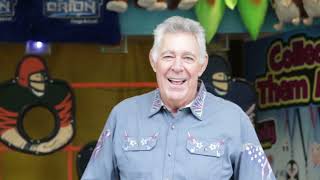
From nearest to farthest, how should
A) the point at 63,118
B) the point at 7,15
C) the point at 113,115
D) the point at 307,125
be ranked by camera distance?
1. the point at 113,115
2. the point at 7,15
3. the point at 63,118
4. the point at 307,125

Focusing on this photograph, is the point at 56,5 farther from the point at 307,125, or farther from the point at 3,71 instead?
the point at 307,125

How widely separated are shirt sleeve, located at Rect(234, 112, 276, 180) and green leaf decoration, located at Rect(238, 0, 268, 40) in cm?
170

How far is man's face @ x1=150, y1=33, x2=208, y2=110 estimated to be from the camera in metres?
2.13

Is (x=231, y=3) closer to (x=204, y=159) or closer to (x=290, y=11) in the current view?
(x=290, y=11)

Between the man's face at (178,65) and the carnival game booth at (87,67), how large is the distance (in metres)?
1.61

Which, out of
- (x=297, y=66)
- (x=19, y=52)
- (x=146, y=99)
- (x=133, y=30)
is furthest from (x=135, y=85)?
(x=146, y=99)

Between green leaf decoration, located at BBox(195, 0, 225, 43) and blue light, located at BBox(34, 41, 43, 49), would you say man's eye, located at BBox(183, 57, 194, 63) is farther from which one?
blue light, located at BBox(34, 41, 43, 49)

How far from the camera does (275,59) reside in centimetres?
458

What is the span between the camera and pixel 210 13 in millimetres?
3773

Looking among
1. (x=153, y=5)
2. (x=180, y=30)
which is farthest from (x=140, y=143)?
(x=153, y=5)

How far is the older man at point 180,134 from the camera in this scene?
2.12m

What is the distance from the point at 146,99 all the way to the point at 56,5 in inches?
65.2

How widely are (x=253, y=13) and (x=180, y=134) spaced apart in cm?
180

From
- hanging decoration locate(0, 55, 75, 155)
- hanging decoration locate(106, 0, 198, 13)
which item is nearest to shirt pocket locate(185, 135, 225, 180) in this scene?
hanging decoration locate(106, 0, 198, 13)
